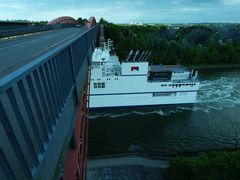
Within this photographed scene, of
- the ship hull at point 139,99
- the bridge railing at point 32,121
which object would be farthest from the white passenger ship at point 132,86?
the bridge railing at point 32,121

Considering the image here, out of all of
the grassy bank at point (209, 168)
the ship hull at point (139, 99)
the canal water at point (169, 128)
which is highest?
the grassy bank at point (209, 168)

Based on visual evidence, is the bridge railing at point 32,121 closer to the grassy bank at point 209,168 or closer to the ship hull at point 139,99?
the grassy bank at point 209,168

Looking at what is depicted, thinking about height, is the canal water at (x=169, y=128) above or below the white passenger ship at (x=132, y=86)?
below

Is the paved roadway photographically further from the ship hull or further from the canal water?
the ship hull

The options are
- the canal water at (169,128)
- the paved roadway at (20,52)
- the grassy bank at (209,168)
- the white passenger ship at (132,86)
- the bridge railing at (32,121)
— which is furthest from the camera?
the white passenger ship at (132,86)

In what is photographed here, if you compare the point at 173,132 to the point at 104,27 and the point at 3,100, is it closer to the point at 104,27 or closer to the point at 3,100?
the point at 3,100
